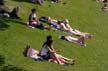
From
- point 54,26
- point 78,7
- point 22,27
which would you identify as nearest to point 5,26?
point 22,27

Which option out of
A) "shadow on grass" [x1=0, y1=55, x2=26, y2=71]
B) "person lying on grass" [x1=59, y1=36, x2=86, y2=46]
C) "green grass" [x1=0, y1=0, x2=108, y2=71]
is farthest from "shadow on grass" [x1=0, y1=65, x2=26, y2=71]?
"person lying on grass" [x1=59, y1=36, x2=86, y2=46]

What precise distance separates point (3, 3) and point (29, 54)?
14176mm

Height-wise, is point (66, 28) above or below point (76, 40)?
below

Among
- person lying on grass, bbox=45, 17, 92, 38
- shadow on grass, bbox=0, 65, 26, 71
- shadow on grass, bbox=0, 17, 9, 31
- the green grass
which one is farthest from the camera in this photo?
person lying on grass, bbox=45, 17, 92, 38

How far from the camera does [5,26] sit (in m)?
30.2

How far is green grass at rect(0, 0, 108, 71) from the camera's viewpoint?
77.8 ft

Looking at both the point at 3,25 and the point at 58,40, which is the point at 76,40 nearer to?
the point at 58,40

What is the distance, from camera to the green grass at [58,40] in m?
23.7

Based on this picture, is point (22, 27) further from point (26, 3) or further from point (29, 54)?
point (26, 3)

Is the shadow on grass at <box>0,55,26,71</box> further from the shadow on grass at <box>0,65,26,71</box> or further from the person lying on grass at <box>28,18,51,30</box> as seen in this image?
the person lying on grass at <box>28,18,51,30</box>

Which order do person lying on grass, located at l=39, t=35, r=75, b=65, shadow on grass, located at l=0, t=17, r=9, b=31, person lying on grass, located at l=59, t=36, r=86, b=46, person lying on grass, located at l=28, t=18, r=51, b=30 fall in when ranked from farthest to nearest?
person lying on grass, located at l=28, t=18, r=51, b=30 → person lying on grass, located at l=59, t=36, r=86, b=46 → shadow on grass, located at l=0, t=17, r=9, b=31 → person lying on grass, located at l=39, t=35, r=75, b=65

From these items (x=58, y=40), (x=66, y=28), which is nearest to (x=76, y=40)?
(x=58, y=40)

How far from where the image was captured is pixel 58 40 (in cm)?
3016

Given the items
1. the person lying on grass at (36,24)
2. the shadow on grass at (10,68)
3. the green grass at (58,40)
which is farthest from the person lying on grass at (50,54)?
the person lying on grass at (36,24)
